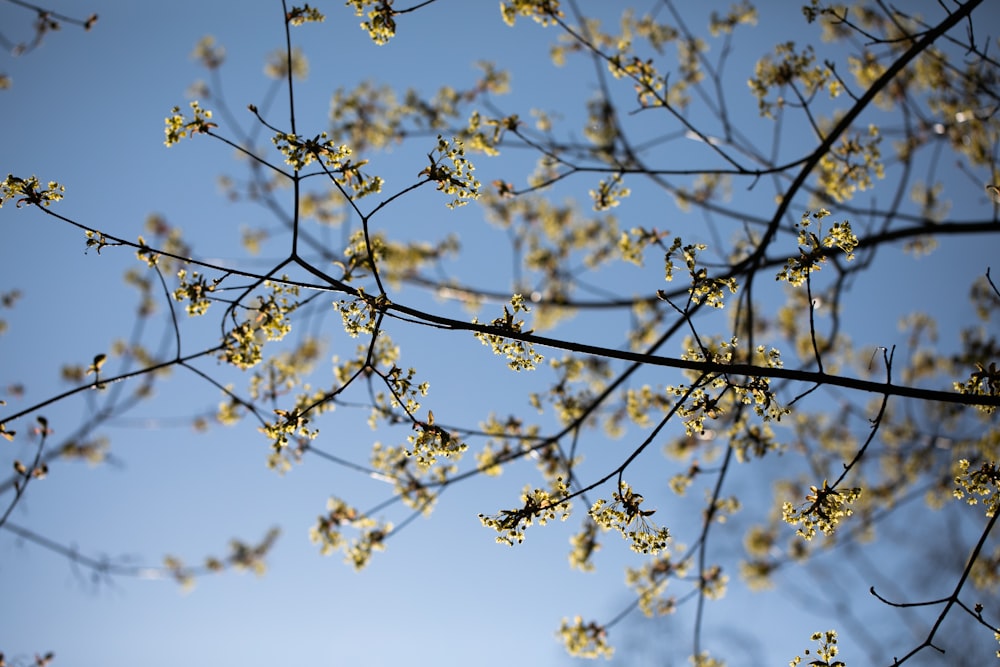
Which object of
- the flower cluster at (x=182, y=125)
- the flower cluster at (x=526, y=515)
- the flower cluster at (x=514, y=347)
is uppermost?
the flower cluster at (x=182, y=125)

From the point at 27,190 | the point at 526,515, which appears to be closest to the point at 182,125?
the point at 27,190

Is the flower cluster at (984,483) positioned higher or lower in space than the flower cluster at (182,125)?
lower

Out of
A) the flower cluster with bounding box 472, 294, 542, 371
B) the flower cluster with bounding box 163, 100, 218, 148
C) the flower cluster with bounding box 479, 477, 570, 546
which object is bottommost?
the flower cluster with bounding box 479, 477, 570, 546

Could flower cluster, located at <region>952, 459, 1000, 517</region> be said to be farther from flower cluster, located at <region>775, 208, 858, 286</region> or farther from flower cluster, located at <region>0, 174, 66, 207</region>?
flower cluster, located at <region>0, 174, 66, 207</region>

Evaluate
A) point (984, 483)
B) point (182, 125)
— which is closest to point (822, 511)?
point (984, 483)

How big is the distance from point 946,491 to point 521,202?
7.02 metres

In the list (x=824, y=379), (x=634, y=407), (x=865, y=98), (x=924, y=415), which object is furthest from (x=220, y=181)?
(x=924, y=415)

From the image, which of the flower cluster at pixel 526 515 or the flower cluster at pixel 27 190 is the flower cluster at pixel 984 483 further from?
the flower cluster at pixel 27 190

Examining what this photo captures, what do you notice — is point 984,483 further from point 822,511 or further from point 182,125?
point 182,125

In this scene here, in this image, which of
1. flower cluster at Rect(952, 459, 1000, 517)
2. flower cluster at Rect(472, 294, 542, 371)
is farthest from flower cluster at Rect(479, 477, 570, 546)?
flower cluster at Rect(952, 459, 1000, 517)

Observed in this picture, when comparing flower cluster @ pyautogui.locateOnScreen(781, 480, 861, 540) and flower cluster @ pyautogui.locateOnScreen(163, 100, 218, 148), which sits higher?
flower cluster @ pyautogui.locateOnScreen(163, 100, 218, 148)

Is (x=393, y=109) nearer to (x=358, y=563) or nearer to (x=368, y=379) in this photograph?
(x=368, y=379)

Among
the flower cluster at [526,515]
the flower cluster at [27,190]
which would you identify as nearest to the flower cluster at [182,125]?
the flower cluster at [27,190]

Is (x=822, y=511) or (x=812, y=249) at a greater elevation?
(x=812, y=249)
